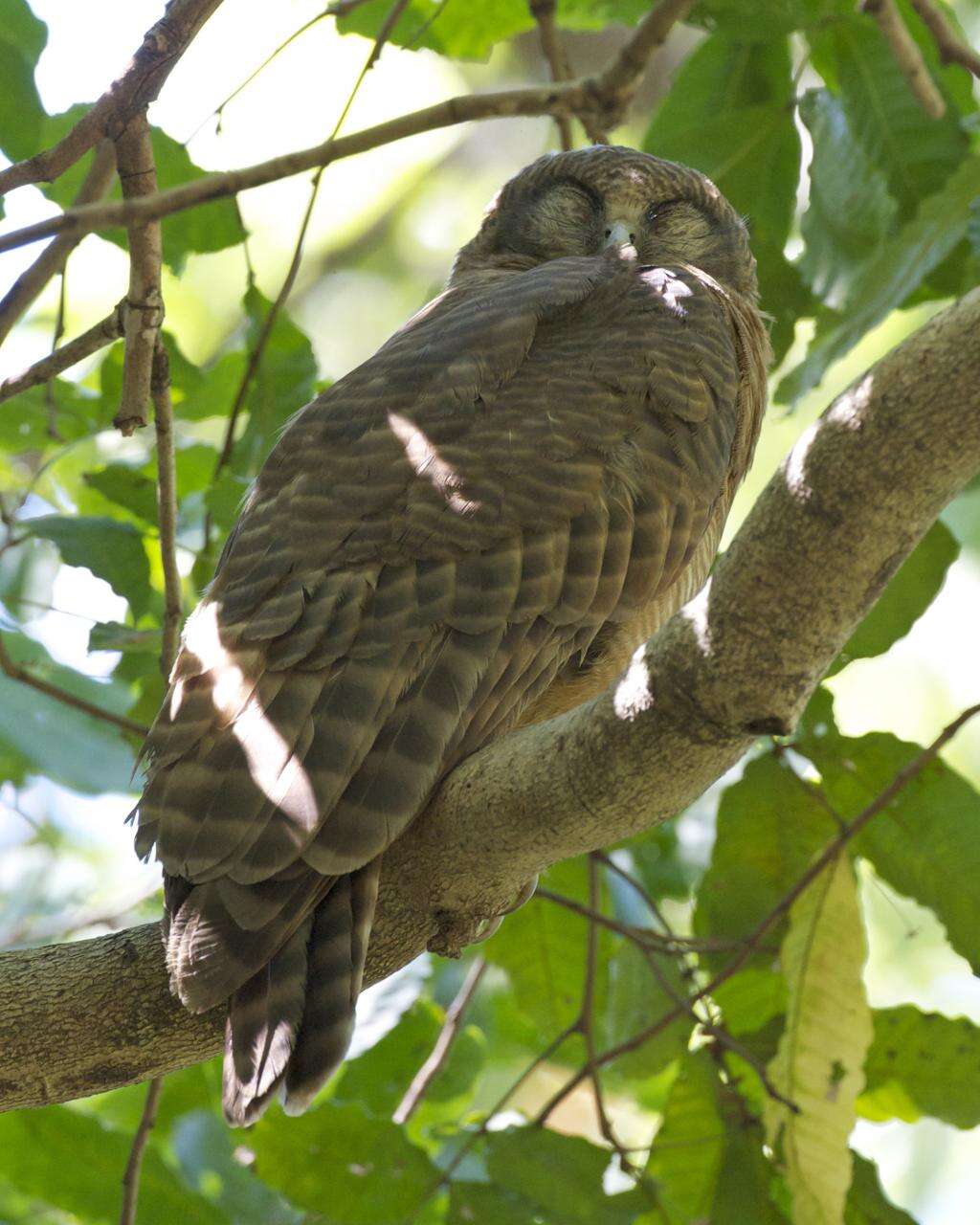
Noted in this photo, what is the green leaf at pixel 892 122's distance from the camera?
3.85 m

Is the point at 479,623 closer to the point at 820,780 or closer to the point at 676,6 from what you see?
the point at 820,780

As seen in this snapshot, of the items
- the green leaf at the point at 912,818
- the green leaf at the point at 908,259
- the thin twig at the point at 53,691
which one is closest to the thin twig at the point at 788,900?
the green leaf at the point at 912,818

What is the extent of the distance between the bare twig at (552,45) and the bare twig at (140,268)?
5.34 feet

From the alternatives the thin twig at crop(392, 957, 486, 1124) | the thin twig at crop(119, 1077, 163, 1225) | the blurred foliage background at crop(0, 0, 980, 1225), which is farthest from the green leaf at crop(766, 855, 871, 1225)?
the thin twig at crop(119, 1077, 163, 1225)

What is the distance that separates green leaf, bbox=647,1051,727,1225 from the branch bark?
1.08 metres

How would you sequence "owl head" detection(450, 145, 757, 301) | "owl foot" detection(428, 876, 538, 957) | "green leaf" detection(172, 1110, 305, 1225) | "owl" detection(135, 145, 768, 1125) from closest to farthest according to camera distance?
"owl" detection(135, 145, 768, 1125), "owl foot" detection(428, 876, 538, 957), "green leaf" detection(172, 1110, 305, 1225), "owl head" detection(450, 145, 757, 301)

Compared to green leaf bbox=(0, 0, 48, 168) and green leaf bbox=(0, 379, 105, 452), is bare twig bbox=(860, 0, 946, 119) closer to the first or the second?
green leaf bbox=(0, 0, 48, 168)

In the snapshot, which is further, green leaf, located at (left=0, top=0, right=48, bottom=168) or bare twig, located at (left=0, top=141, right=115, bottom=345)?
green leaf, located at (left=0, top=0, right=48, bottom=168)

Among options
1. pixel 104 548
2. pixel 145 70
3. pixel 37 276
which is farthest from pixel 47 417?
pixel 145 70

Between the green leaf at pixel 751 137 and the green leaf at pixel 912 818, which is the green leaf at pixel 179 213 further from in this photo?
the green leaf at pixel 912 818

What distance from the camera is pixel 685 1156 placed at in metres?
3.47

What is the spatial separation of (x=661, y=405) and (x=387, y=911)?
49.8 inches

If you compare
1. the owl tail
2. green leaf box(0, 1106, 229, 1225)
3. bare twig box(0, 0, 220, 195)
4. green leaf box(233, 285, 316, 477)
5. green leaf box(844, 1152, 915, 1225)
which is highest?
green leaf box(233, 285, 316, 477)

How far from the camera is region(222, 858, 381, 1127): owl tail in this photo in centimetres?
227
